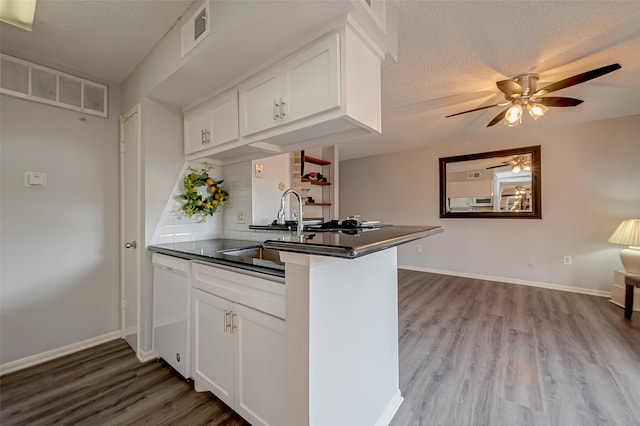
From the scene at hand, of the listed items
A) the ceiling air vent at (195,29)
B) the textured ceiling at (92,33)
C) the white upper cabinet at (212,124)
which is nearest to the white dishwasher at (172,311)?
the white upper cabinet at (212,124)

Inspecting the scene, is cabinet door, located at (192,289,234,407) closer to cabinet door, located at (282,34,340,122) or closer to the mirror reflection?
cabinet door, located at (282,34,340,122)

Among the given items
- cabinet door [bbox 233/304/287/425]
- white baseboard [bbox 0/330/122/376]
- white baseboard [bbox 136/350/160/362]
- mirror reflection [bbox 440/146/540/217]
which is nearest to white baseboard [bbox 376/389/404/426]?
cabinet door [bbox 233/304/287/425]

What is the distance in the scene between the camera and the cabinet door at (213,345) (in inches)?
55.8

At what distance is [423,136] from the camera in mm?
4273

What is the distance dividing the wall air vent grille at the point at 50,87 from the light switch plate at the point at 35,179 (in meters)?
0.59

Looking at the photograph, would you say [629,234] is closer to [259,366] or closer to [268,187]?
[268,187]

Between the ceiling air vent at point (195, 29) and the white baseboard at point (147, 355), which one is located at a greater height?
the ceiling air vent at point (195, 29)

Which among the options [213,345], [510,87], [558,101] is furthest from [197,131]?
[558,101]

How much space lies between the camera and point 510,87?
229cm

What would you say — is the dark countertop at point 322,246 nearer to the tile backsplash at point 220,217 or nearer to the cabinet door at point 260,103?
the tile backsplash at point 220,217

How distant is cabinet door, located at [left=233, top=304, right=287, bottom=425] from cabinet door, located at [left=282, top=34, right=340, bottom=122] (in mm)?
1087

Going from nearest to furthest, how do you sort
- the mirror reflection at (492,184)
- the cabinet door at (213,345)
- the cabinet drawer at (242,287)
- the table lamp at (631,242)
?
the cabinet drawer at (242,287), the cabinet door at (213,345), the table lamp at (631,242), the mirror reflection at (492,184)

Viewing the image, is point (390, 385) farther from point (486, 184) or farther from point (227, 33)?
point (486, 184)

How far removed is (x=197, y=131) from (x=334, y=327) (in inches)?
78.2
